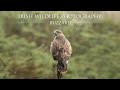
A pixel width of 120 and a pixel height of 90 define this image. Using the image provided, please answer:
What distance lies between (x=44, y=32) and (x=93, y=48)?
84cm

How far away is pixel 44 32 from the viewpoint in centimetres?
3788

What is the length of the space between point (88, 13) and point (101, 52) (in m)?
0.67

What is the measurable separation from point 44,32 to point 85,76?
3.23 feet

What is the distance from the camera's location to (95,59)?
124 feet

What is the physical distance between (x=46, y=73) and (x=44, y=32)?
0.67 m

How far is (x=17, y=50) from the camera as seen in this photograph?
3788cm

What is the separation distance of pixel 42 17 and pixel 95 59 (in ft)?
3.63

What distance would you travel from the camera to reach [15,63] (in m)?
37.9

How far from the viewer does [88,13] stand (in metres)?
37.8
